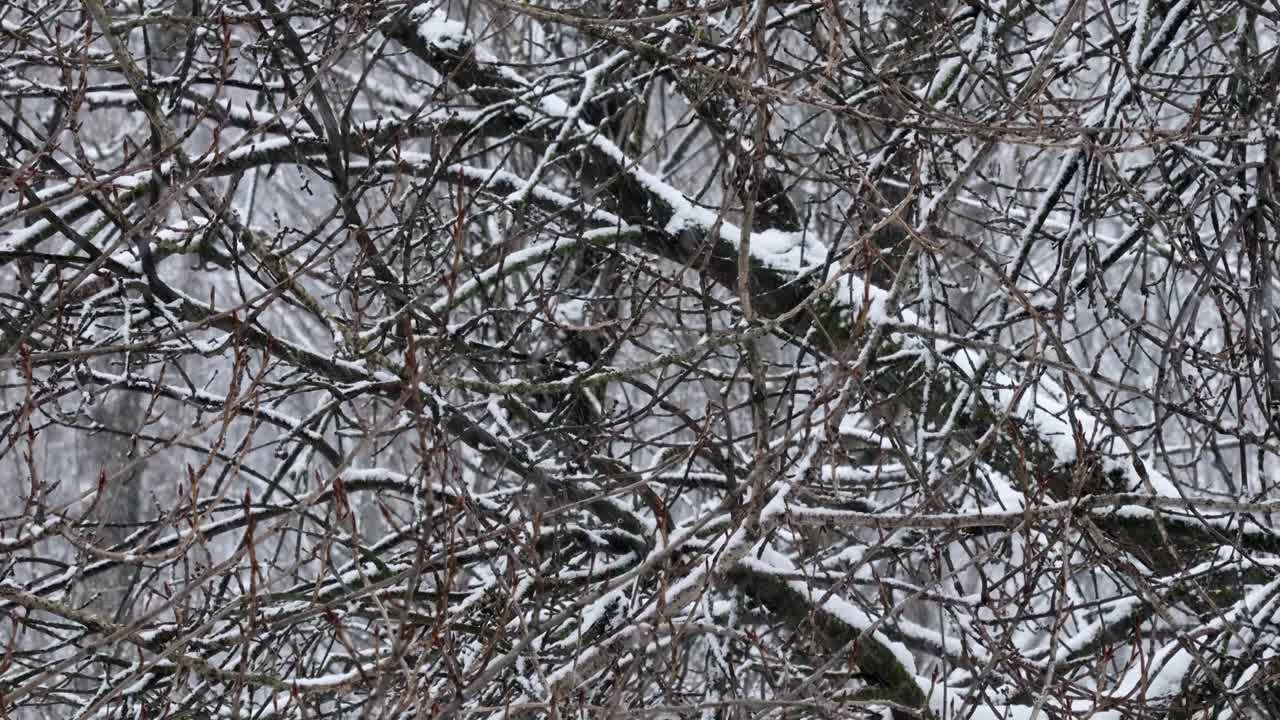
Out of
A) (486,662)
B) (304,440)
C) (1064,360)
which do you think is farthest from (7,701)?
(1064,360)

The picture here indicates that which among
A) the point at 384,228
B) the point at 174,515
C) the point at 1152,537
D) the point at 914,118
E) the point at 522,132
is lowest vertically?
the point at 1152,537

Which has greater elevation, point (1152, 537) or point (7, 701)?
point (7, 701)

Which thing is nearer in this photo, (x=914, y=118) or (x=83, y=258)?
(x=83, y=258)

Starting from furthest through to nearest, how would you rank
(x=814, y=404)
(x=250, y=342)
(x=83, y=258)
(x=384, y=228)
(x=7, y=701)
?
1. (x=384, y=228)
2. (x=83, y=258)
3. (x=250, y=342)
4. (x=814, y=404)
5. (x=7, y=701)

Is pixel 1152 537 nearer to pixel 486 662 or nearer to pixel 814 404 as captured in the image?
pixel 814 404

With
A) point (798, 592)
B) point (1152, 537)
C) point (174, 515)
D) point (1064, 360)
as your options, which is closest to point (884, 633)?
point (798, 592)

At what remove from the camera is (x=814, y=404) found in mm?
2828

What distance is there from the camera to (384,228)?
453cm

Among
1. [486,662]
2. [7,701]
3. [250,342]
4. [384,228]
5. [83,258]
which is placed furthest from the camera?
[384,228]

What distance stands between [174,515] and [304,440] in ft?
7.02

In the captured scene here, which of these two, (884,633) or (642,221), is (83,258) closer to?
(642,221)

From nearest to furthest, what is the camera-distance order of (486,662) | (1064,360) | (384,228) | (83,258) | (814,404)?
1. (814,404)
2. (486,662)
3. (1064,360)
4. (83,258)
5. (384,228)

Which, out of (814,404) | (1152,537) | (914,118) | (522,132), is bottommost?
(1152,537)

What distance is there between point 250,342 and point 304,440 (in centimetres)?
104
